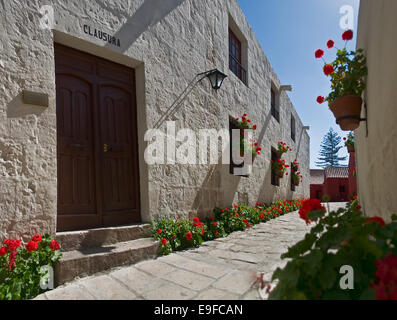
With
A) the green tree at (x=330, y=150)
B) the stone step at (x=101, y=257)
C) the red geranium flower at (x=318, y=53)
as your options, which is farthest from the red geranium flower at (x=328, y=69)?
the green tree at (x=330, y=150)

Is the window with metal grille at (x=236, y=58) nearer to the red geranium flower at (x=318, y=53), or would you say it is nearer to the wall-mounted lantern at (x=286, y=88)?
the red geranium flower at (x=318, y=53)

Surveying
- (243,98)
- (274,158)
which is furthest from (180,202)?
(274,158)

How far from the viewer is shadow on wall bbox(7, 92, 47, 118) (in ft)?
7.29

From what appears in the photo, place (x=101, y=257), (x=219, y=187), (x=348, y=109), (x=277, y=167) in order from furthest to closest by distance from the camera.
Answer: (x=277, y=167)
(x=219, y=187)
(x=348, y=109)
(x=101, y=257)

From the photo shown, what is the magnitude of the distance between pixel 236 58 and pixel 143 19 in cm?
375

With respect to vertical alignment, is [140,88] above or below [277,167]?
above

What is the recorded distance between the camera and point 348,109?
8.70 ft

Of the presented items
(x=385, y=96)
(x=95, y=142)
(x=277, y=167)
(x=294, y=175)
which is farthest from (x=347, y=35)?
(x=294, y=175)

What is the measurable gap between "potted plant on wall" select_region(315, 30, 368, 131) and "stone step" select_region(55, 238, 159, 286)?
2690mm

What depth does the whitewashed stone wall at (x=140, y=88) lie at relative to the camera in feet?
7.31

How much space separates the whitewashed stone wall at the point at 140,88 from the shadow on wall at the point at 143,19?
15mm

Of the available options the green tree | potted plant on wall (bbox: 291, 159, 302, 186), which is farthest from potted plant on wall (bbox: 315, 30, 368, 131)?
the green tree

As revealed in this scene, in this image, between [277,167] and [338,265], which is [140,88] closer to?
[338,265]

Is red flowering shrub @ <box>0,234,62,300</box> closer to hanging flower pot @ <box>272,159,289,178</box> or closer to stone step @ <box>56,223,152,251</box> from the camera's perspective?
stone step @ <box>56,223,152,251</box>
